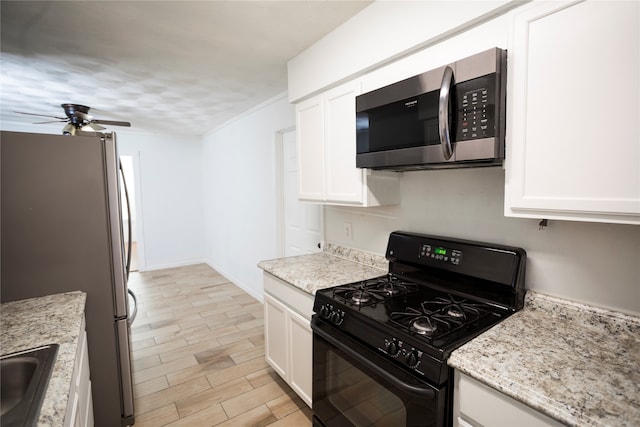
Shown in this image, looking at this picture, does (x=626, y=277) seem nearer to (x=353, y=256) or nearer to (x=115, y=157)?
(x=353, y=256)

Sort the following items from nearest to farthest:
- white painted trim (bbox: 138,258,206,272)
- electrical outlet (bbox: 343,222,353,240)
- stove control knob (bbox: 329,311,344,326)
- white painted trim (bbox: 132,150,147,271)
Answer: stove control knob (bbox: 329,311,344,326) → electrical outlet (bbox: 343,222,353,240) → white painted trim (bbox: 132,150,147,271) → white painted trim (bbox: 138,258,206,272)

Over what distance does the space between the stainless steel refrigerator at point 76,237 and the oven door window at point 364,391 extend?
4.05ft

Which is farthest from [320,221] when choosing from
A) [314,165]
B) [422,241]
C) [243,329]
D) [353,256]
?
[243,329]

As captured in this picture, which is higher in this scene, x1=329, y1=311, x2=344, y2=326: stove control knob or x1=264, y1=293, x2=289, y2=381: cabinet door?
x1=329, y1=311, x2=344, y2=326: stove control knob

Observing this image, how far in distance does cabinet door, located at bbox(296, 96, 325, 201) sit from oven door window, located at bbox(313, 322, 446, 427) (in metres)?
0.96

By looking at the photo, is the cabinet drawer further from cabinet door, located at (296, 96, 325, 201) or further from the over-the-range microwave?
the over-the-range microwave

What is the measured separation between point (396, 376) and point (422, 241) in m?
0.79

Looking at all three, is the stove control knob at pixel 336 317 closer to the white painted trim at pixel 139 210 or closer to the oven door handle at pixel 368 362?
the oven door handle at pixel 368 362

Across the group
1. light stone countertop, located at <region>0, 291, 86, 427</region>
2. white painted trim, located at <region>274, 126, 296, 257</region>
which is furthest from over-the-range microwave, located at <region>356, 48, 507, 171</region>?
white painted trim, located at <region>274, 126, 296, 257</region>

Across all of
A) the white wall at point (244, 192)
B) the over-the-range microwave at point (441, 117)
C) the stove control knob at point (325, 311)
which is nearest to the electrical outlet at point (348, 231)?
the over-the-range microwave at point (441, 117)

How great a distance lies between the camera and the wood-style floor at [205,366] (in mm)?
2062

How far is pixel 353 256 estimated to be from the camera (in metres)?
2.35

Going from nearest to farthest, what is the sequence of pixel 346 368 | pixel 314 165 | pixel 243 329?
pixel 346 368
pixel 314 165
pixel 243 329

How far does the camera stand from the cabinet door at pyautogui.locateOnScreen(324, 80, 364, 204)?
1.85m
